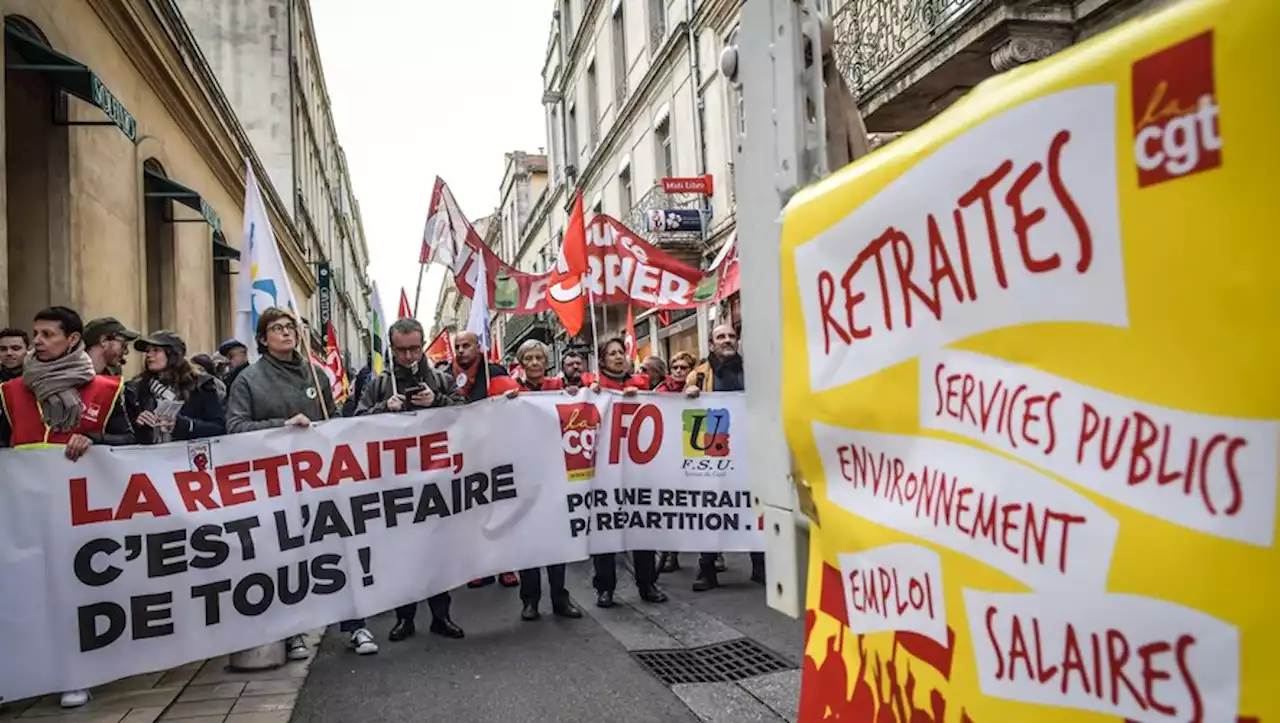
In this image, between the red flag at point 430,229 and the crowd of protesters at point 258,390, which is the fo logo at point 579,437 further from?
the red flag at point 430,229

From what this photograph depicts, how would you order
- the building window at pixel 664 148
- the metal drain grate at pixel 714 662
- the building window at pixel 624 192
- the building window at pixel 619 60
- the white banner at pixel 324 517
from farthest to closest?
1. the building window at pixel 619 60
2. the building window at pixel 624 192
3. the building window at pixel 664 148
4. the metal drain grate at pixel 714 662
5. the white banner at pixel 324 517

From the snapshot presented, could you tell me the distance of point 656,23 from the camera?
24.1 m

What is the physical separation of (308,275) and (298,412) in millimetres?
25863

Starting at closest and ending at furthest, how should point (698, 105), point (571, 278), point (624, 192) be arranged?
point (571, 278) → point (698, 105) → point (624, 192)

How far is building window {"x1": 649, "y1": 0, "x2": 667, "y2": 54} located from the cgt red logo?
77.6 feet

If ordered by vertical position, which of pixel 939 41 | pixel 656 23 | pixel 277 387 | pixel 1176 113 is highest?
pixel 656 23

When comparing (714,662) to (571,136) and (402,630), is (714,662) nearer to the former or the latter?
(402,630)

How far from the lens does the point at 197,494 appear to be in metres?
4.59

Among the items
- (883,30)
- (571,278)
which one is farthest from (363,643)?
(883,30)

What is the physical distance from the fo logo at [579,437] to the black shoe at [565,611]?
0.80m

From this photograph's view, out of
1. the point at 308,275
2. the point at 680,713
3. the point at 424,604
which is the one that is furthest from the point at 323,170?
the point at 680,713

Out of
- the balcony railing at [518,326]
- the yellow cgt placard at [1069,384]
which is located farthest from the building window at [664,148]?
the yellow cgt placard at [1069,384]

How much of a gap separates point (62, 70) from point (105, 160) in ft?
7.54

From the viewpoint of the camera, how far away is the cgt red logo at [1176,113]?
0.97 metres
